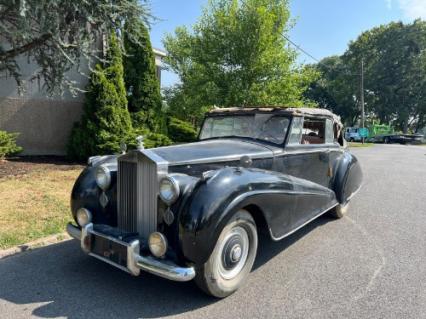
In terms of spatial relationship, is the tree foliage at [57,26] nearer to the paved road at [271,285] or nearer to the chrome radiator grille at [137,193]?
the chrome radiator grille at [137,193]

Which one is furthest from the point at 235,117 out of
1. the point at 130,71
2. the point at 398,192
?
the point at 130,71

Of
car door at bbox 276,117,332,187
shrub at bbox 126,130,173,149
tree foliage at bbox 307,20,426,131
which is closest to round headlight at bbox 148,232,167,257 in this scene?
car door at bbox 276,117,332,187

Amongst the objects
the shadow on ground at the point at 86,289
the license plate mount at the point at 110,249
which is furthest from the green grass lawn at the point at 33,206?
the license plate mount at the point at 110,249

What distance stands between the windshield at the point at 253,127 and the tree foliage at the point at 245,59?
7.13 metres

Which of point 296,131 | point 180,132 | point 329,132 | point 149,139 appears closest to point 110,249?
point 296,131

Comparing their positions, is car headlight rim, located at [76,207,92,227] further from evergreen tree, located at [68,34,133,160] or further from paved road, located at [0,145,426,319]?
evergreen tree, located at [68,34,133,160]

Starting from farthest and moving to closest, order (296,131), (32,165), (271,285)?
(32,165)
(296,131)
(271,285)

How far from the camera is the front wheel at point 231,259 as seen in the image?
3129 mm

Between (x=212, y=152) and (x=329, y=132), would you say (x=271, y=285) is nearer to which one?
(x=212, y=152)

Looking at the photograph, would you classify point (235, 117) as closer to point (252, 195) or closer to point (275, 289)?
point (252, 195)

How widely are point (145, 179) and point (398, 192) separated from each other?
6.83 m

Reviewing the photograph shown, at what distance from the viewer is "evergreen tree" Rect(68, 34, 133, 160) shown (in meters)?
9.65

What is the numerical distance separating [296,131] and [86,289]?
122 inches

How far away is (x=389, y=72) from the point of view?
4238 cm
